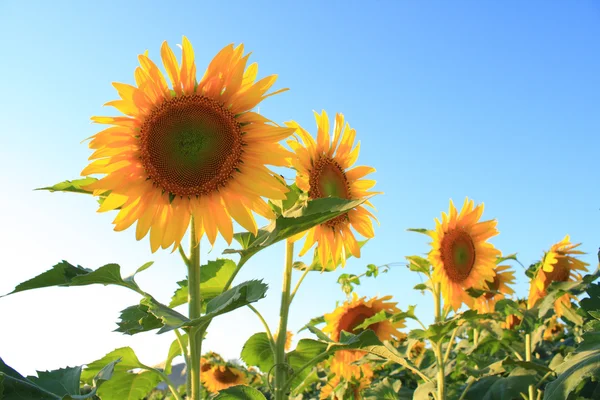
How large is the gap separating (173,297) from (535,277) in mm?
3484

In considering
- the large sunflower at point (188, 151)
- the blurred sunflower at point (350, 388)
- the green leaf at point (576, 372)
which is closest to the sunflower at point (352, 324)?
the blurred sunflower at point (350, 388)

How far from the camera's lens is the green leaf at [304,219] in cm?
221

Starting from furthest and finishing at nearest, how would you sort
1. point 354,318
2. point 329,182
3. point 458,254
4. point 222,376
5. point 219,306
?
point 222,376 < point 354,318 < point 458,254 < point 329,182 < point 219,306

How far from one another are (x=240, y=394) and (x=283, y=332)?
0.60 metres

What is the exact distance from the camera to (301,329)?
386cm

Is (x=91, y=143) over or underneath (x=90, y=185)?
over

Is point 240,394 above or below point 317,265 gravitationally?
below

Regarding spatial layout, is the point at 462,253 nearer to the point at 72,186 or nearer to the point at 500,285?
the point at 500,285

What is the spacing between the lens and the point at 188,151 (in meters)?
2.62

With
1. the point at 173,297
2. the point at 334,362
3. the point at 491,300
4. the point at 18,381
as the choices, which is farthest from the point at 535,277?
the point at 18,381

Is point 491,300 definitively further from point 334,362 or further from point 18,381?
point 18,381

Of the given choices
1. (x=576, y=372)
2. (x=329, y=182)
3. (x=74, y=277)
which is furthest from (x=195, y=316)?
(x=576, y=372)

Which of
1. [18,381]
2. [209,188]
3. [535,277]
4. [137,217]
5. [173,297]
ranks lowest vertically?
[18,381]

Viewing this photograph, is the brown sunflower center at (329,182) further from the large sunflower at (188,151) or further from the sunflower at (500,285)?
the sunflower at (500,285)
